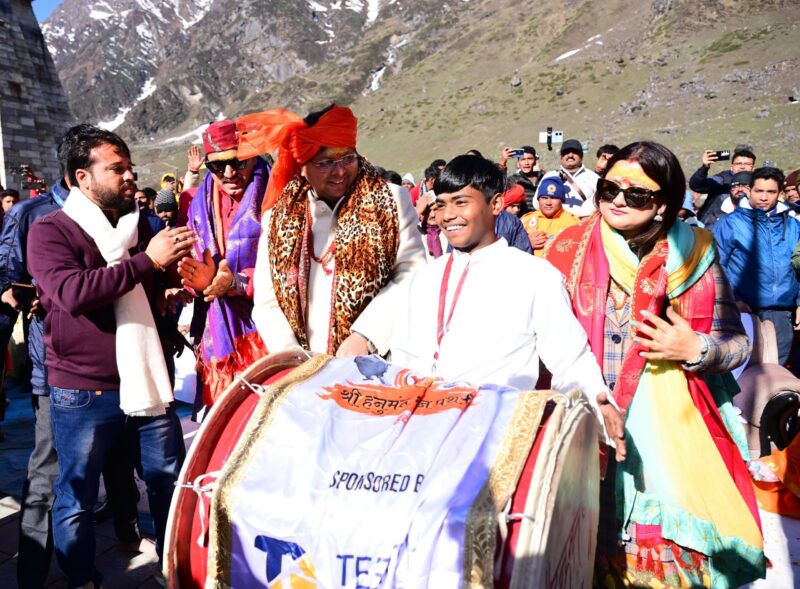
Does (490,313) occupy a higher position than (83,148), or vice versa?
(83,148)

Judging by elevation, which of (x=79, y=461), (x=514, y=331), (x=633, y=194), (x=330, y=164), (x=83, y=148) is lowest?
(x=79, y=461)

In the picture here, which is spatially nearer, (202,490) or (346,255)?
(202,490)

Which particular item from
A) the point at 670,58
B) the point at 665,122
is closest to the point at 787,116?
the point at 665,122

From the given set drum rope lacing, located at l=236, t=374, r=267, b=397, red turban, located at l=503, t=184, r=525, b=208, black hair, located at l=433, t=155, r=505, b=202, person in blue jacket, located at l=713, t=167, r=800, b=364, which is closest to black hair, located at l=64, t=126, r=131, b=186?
drum rope lacing, located at l=236, t=374, r=267, b=397

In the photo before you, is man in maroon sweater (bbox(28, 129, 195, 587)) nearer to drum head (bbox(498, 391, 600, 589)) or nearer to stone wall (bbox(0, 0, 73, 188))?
drum head (bbox(498, 391, 600, 589))

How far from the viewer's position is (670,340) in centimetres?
235

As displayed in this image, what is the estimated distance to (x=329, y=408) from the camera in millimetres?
2062

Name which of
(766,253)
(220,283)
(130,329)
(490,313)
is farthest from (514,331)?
(766,253)

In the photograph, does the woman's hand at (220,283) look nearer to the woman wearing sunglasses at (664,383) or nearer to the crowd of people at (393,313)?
the crowd of people at (393,313)

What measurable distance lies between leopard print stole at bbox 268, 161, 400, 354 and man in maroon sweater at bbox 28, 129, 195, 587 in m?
0.44

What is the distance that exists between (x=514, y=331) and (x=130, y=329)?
1.64 meters

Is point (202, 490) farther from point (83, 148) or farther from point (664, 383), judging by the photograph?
point (664, 383)

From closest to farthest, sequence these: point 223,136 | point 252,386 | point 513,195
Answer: point 252,386 < point 223,136 < point 513,195

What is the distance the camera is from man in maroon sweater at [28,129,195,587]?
2.66 meters
